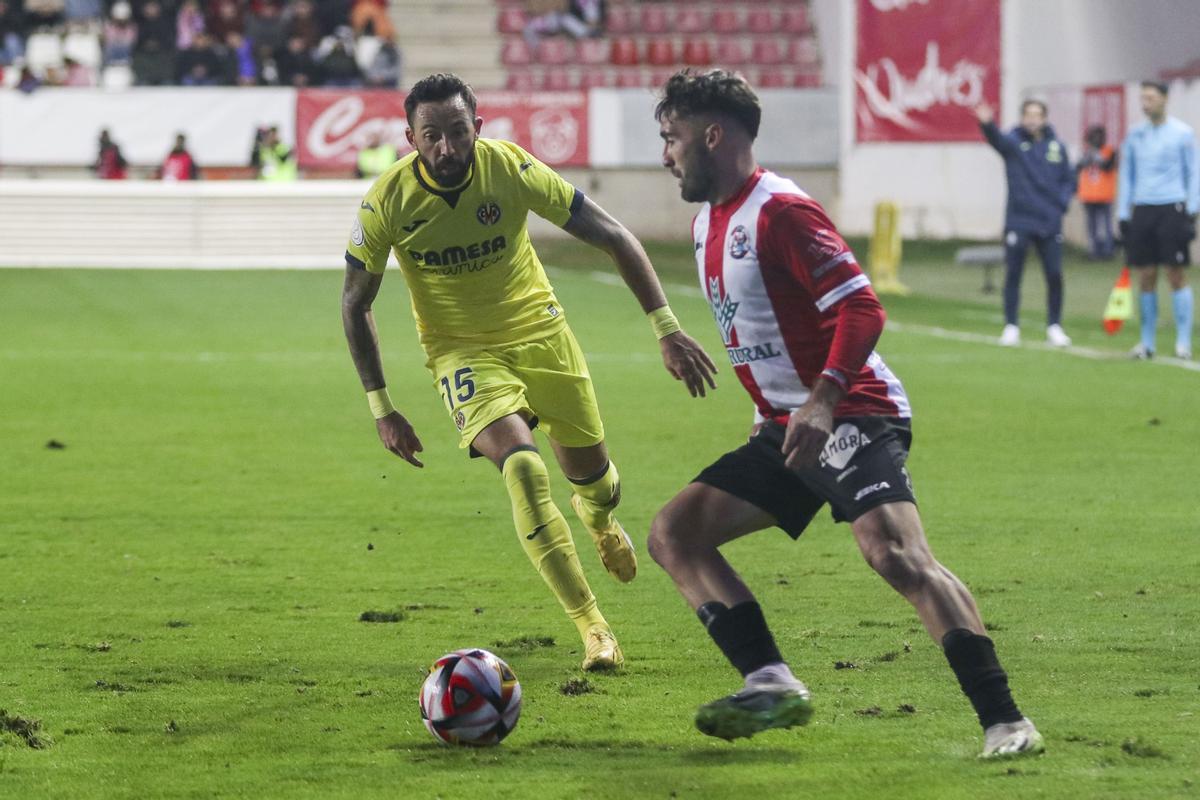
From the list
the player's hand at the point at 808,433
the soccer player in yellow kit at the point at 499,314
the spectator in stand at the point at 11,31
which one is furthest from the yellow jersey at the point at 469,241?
the spectator in stand at the point at 11,31

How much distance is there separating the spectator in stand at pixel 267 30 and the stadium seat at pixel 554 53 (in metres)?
4.76

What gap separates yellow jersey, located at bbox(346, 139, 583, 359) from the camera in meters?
6.36

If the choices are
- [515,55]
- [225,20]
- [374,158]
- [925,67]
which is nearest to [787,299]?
[374,158]

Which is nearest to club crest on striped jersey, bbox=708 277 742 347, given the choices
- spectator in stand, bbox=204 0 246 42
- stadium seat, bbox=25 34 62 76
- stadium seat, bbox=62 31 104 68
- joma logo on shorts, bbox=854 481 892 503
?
joma logo on shorts, bbox=854 481 892 503

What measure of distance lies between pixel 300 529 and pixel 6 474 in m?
2.45

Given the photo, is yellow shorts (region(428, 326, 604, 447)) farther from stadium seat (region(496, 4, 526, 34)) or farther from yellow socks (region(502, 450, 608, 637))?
stadium seat (region(496, 4, 526, 34))

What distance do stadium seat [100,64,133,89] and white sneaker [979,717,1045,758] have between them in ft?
96.7

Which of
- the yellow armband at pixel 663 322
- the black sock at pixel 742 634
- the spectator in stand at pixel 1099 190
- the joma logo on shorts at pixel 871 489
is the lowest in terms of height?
the spectator in stand at pixel 1099 190

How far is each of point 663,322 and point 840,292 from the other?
4.75ft

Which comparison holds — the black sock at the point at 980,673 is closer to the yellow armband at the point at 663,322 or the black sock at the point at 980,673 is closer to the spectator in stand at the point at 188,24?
the yellow armband at the point at 663,322

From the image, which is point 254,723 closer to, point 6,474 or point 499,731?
point 499,731

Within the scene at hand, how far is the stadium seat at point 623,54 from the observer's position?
35188mm

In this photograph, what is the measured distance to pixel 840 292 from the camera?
15.8ft

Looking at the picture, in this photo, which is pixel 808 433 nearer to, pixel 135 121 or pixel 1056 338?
pixel 1056 338
